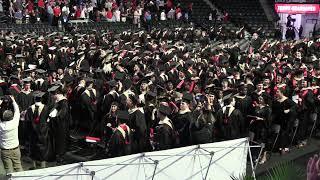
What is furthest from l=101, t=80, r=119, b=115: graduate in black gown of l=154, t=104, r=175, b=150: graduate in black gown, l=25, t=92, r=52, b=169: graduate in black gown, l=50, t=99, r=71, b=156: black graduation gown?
l=154, t=104, r=175, b=150: graduate in black gown

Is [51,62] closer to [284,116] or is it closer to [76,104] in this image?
[76,104]

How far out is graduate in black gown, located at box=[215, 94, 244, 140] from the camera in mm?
8432

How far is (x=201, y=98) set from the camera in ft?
31.4

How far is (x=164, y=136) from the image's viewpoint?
745 centimetres

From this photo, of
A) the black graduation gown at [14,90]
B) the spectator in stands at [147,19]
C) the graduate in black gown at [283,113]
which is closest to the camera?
the graduate in black gown at [283,113]

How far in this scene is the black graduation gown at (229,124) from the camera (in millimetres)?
8430

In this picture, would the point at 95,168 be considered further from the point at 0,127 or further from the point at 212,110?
the point at 212,110

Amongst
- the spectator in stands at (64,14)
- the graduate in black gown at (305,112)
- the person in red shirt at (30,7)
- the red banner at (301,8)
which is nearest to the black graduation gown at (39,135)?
the graduate in black gown at (305,112)

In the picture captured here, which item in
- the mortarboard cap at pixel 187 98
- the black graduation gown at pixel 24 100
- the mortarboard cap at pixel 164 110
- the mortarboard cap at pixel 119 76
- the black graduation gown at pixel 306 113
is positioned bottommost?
the black graduation gown at pixel 306 113

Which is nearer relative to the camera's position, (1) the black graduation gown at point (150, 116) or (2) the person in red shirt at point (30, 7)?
(1) the black graduation gown at point (150, 116)

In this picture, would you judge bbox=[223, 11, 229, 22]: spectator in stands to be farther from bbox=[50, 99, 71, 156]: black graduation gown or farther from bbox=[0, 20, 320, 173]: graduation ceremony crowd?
bbox=[50, 99, 71, 156]: black graduation gown

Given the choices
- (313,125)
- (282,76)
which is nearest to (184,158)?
(313,125)

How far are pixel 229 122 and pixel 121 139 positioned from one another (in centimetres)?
223

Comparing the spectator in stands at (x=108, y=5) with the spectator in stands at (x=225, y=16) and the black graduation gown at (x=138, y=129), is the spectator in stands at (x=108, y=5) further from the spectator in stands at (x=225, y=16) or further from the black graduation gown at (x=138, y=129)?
the black graduation gown at (x=138, y=129)
